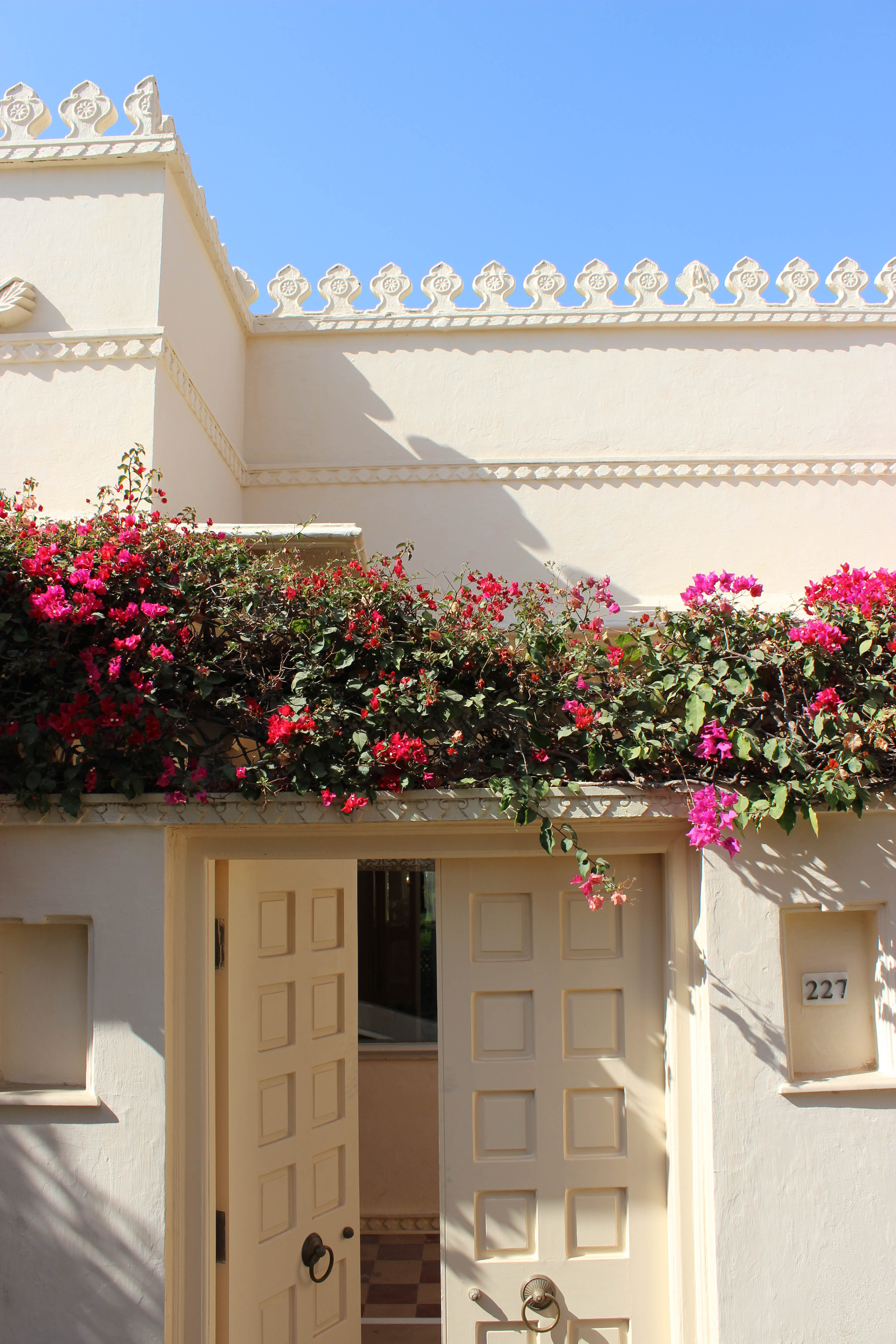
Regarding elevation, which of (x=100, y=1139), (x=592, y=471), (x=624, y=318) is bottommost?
(x=100, y=1139)

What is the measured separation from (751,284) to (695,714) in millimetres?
Result: 4446

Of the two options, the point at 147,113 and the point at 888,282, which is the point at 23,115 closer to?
the point at 147,113

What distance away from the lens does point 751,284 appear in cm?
664

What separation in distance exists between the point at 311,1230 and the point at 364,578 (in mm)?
2832

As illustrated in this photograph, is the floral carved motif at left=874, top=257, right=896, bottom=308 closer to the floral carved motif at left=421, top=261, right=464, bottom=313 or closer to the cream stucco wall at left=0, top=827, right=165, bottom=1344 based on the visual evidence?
the floral carved motif at left=421, top=261, right=464, bottom=313

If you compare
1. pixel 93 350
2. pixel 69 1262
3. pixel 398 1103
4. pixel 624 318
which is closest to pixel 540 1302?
pixel 69 1262

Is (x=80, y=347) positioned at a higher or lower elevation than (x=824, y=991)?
higher

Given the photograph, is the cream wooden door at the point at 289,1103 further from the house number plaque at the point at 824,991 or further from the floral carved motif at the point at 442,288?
the floral carved motif at the point at 442,288

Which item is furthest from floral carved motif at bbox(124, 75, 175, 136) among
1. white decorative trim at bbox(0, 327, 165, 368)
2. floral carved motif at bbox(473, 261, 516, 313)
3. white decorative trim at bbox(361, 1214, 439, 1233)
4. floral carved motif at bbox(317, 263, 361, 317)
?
white decorative trim at bbox(361, 1214, 439, 1233)

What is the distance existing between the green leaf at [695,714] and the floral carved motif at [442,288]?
4256mm

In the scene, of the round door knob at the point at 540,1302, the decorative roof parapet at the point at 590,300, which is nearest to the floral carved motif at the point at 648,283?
the decorative roof parapet at the point at 590,300

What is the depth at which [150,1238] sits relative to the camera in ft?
11.1

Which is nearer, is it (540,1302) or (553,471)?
(540,1302)

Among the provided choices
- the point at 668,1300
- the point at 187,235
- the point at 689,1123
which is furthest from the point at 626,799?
the point at 187,235
